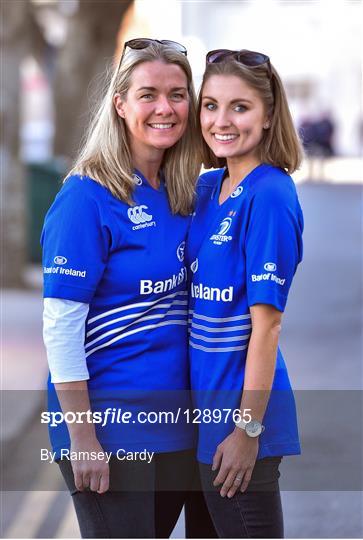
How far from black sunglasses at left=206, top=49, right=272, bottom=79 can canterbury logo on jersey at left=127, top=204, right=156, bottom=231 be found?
1.42 ft

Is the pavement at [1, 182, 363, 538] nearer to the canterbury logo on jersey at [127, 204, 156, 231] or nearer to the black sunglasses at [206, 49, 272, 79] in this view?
the canterbury logo on jersey at [127, 204, 156, 231]

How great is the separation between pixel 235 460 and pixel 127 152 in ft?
2.77

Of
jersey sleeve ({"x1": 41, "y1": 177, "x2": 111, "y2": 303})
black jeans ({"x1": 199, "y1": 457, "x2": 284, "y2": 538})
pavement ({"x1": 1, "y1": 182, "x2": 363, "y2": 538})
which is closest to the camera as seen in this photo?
jersey sleeve ({"x1": 41, "y1": 177, "x2": 111, "y2": 303})

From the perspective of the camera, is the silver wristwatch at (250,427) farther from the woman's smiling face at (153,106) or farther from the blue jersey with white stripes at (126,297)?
the woman's smiling face at (153,106)

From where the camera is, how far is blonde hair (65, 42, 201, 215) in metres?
2.64

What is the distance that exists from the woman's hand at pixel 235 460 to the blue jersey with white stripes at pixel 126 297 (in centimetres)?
12

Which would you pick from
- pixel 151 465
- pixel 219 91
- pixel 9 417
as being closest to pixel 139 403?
pixel 151 465

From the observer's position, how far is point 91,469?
104 inches

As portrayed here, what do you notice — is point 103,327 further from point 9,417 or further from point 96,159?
point 9,417

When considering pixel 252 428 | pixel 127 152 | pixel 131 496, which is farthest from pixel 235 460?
pixel 127 152

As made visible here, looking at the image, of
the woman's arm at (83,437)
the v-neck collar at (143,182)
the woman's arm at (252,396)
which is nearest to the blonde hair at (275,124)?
the v-neck collar at (143,182)

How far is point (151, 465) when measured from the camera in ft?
8.79

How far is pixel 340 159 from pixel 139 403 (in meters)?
43.5

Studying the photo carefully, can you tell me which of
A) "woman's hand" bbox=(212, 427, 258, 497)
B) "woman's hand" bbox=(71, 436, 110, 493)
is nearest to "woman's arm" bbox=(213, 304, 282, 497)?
"woman's hand" bbox=(212, 427, 258, 497)
